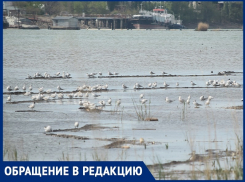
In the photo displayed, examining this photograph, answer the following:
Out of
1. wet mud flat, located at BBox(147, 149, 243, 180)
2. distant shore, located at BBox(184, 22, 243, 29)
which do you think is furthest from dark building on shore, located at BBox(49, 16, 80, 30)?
wet mud flat, located at BBox(147, 149, 243, 180)

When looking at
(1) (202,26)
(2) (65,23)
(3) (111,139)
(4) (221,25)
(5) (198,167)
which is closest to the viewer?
(5) (198,167)

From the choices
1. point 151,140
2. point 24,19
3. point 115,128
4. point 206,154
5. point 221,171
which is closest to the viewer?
point 221,171

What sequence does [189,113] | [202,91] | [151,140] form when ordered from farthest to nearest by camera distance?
[202,91]
[189,113]
[151,140]

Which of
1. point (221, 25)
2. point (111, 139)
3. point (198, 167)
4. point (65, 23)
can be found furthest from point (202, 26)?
point (198, 167)

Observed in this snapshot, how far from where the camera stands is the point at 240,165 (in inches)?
350

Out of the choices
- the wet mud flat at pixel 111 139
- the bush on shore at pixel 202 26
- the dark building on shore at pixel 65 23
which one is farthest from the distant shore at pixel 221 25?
the wet mud flat at pixel 111 139

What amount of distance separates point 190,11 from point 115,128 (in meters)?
112

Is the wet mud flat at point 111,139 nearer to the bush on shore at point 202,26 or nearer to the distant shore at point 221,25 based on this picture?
the distant shore at point 221,25

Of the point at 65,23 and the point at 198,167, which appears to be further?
the point at 65,23

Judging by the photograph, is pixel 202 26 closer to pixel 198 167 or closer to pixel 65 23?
pixel 65 23

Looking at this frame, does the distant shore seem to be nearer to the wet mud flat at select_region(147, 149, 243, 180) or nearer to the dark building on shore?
the dark building on shore

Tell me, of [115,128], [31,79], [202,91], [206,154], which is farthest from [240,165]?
[31,79]

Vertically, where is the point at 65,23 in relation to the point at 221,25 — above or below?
above

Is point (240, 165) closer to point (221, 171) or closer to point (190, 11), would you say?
point (221, 171)
